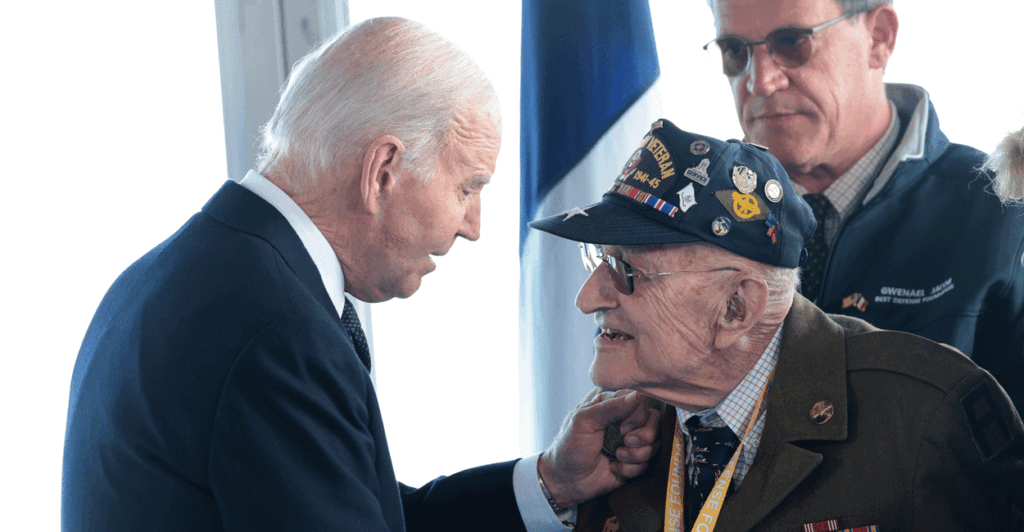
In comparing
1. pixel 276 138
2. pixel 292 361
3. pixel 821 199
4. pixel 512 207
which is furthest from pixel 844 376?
pixel 512 207

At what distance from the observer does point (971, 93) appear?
2186 millimetres

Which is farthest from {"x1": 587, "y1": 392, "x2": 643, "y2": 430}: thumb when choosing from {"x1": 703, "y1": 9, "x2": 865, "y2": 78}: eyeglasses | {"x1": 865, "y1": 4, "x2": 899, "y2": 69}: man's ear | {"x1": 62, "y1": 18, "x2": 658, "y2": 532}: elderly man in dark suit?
{"x1": 865, "y1": 4, "x2": 899, "y2": 69}: man's ear

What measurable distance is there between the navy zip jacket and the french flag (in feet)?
2.62

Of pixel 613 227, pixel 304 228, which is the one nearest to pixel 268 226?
pixel 304 228

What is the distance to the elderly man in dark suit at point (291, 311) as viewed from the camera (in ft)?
3.73

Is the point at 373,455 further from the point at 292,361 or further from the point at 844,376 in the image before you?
the point at 844,376

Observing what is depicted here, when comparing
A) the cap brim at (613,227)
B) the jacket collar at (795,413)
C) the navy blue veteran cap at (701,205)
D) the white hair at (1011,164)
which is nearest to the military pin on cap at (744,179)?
the navy blue veteran cap at (701,205)

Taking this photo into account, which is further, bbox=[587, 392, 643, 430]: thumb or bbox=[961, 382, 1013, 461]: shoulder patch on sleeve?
bbox=[587, 392, 643, 430]: thumb

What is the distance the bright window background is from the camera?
2449 mm

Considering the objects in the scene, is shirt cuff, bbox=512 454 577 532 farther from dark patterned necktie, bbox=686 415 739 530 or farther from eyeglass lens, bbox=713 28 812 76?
eyeglass lens, bbox=713 28 812 76

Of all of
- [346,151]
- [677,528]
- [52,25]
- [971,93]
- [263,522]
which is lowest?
[677,528]

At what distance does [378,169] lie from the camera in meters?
1.35

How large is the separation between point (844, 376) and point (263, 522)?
0.98m

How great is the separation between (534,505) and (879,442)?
2.38 feet
